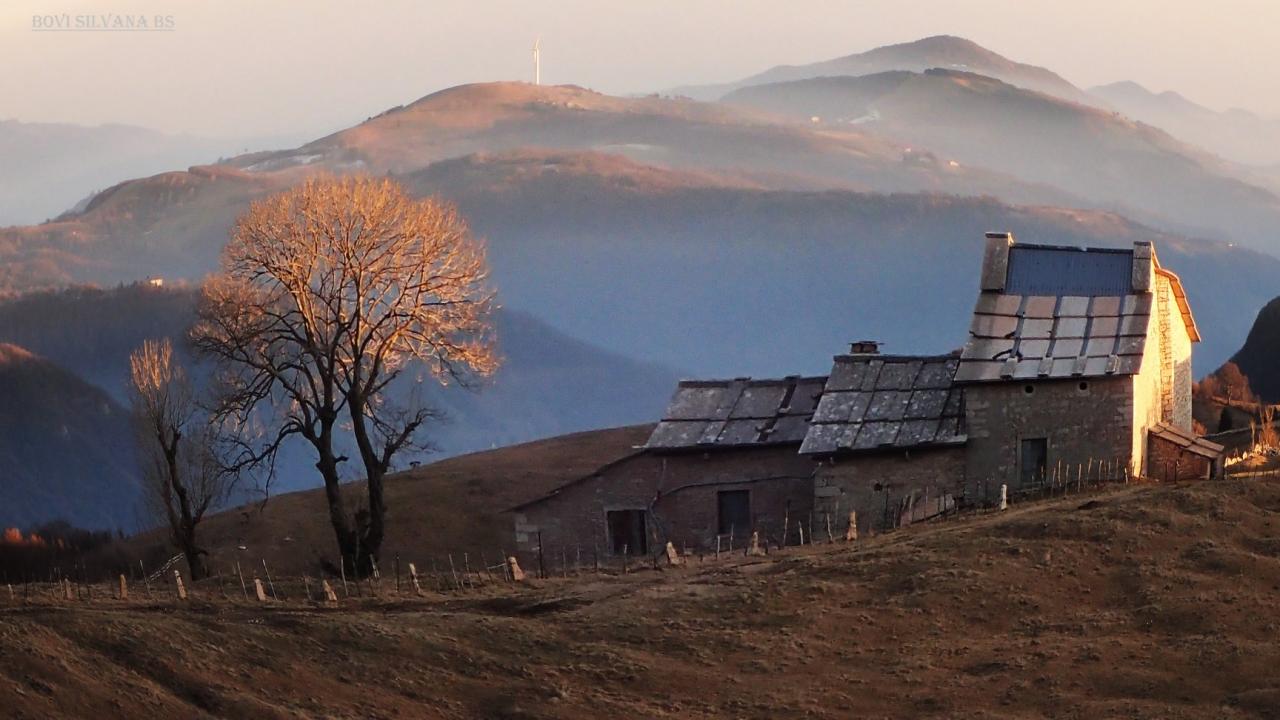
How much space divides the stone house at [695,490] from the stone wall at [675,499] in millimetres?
25

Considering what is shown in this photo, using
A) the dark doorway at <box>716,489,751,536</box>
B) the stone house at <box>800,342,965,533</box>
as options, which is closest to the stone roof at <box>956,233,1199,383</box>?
the stone house at <box>800,342,965,533</box>

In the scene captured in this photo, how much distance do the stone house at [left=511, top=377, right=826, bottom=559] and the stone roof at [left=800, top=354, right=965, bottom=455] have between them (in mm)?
1260

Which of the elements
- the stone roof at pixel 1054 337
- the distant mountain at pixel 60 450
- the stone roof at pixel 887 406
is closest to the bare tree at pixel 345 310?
the stone roof at pixel 887 406

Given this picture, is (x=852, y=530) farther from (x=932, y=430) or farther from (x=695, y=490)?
(x=695, y=490)

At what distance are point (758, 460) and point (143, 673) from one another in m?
23.5

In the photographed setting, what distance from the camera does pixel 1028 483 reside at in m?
48.6

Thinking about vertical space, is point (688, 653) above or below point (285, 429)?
below

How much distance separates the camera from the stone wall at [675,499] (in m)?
51.4

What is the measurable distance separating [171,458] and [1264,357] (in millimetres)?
52062

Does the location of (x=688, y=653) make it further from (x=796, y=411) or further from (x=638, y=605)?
(x=796, y=411)

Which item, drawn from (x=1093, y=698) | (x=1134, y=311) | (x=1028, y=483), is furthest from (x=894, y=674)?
(x=1134, y=311)

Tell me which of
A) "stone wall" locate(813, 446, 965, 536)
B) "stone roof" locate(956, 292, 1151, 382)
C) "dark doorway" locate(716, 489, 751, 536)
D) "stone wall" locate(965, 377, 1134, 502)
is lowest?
"dark doorway" locate(716, 489, 751, 536)

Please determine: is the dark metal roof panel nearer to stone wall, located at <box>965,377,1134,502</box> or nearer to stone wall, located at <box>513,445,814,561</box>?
stone wall, located at <box>965,377,1134,502</box>

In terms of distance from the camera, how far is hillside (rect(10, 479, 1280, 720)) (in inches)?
1222
